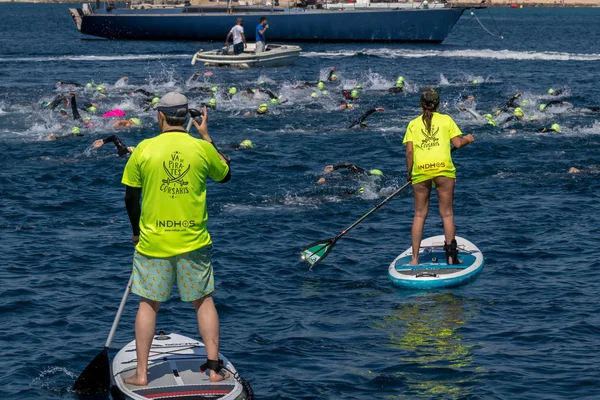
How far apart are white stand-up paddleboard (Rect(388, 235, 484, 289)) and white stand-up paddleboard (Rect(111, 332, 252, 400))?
14.5 feet

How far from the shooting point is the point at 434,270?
14.0 meters

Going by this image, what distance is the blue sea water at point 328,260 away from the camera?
11.1 m

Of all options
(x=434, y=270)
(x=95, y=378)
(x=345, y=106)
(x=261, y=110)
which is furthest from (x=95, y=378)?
(x=345, y=106)

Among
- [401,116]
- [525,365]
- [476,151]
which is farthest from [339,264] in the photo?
[401,116]

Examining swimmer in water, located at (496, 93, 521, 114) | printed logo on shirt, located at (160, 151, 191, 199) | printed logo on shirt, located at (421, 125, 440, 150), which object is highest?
printed logo on shirt, located at (160, 151, 191, 199)

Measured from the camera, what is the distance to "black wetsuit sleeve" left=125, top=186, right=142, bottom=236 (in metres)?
8.70

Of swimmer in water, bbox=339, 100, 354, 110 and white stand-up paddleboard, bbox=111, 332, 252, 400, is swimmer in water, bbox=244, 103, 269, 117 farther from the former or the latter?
white stand-up paddleboard, bbox=111, 332, 252, 400

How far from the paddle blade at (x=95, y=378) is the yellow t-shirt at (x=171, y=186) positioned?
147cm

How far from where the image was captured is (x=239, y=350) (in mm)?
11625

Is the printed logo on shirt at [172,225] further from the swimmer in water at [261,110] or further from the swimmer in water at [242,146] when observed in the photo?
the swimmer in water at [261,110]

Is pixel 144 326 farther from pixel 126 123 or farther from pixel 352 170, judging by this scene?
pixel 126 123

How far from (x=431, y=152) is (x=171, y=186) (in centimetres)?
534

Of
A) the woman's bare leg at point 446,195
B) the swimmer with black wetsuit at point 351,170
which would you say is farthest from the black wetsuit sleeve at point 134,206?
the swimmer with black wetsuit at point 351,170

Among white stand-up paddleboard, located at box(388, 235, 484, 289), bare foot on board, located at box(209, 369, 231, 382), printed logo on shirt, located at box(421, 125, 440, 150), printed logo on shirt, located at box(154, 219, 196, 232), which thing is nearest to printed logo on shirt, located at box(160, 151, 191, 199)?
printed logo on shirt, located at box(154, 219, 196, 232)
